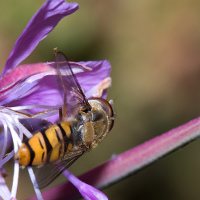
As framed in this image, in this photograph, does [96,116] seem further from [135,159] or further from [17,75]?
[17,75]

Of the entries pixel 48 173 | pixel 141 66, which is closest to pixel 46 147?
pixel 48 173

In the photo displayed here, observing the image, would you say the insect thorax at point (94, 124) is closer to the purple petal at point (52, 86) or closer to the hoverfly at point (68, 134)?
the hoverfly at point (68, 134)

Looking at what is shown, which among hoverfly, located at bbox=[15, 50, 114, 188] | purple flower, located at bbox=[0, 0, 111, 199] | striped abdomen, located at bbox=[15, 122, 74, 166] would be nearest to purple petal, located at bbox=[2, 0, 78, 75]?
purple flower, located at bbox=[0, 0, 111, 199]

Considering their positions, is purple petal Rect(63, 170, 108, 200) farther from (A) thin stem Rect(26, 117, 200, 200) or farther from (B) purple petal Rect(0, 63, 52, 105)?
(B) purple petal Rect(0, 63, 52, 105)

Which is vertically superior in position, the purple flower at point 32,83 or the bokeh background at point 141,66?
the purple flower at point 32,83

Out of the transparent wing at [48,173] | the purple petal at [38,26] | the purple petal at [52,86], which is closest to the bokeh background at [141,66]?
the purple petal at [52,86]

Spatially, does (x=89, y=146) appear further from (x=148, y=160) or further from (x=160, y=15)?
(x=160, y=15)


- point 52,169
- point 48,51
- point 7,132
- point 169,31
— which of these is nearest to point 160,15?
point 169,31
